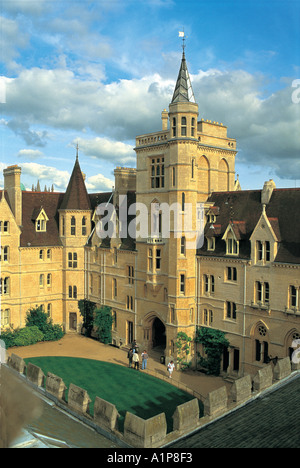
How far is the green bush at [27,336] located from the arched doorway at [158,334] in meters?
12.3

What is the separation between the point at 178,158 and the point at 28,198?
21250mm

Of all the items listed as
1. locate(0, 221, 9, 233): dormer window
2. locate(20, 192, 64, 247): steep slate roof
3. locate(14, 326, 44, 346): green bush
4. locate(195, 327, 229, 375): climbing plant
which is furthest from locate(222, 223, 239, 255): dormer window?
locate(0, 221, 9, 233): dormer window

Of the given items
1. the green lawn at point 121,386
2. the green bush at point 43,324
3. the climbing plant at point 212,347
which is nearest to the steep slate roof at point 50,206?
the green bush at point 43,324

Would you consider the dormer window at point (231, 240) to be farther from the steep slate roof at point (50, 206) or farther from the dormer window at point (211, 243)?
the steep slate roof at point (50, 206)

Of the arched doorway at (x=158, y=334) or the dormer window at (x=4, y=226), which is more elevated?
the dormer window at (x=4, y=226)

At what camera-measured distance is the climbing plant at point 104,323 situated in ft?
152

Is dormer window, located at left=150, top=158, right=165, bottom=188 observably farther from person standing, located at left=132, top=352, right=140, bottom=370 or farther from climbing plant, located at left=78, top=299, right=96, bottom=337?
climbing plant, located at left=78, top=299, right=96, bottom=337

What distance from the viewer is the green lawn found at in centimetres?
2981

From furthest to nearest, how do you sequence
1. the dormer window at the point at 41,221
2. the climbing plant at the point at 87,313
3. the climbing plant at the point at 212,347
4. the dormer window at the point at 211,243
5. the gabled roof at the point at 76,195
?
the gabled roof at the point at 76,195 < the climbing plant at the point at 87,313 < the dormer window at the point at 41,221 < the dormer window at the point at 211,243 < the climbing plant at the point at 212,347

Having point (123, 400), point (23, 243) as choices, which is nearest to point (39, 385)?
point (123, 400)

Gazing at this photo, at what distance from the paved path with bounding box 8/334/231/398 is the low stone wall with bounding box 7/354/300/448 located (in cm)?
1539

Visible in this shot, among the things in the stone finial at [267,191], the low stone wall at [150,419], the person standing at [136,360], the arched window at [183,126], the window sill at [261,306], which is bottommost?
the person standing at [136,360]

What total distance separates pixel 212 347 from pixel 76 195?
2423 cm

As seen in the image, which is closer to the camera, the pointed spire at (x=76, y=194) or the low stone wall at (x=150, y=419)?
the low stone wall at (x=150, y=419)
